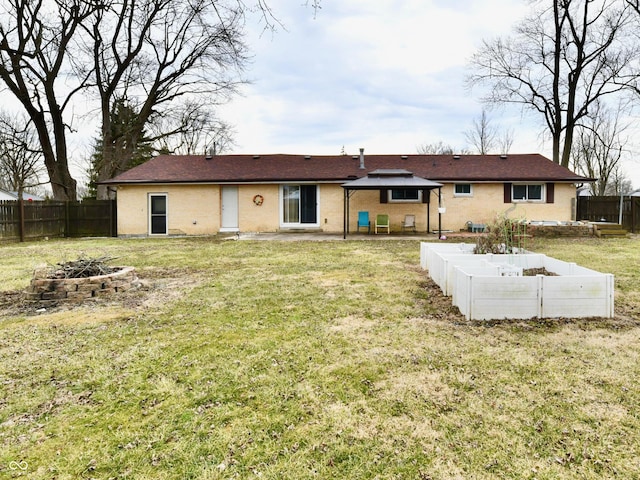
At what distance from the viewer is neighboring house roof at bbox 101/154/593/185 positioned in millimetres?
16016

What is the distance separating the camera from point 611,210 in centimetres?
1661

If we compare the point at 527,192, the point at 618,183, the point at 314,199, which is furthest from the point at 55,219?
the point at 618,183

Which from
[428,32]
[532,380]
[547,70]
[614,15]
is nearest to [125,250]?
[428,32]

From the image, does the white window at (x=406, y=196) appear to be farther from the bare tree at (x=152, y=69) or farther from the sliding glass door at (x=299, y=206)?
the bare tree at (x=152, y=69)

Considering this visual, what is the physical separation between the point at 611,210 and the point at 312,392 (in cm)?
1897

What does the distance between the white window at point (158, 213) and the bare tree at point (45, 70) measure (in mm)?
5797

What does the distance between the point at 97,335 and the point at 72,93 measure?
20.5m

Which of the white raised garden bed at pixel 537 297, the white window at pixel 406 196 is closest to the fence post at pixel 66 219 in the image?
the white window at pixel 406 196

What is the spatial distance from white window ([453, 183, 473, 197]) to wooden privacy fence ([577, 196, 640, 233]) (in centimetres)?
507

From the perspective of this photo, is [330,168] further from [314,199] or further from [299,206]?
[299,206]

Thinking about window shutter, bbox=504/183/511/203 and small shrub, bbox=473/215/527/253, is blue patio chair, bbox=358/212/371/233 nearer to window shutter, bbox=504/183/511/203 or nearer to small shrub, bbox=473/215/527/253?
window shutter, bbox=504/183/511/203

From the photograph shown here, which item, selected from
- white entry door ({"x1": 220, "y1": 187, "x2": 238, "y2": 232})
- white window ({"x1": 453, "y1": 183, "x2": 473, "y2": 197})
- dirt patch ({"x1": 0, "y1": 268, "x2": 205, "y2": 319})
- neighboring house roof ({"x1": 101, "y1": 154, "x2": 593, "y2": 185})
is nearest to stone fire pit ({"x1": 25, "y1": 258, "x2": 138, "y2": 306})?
dirt patch ({"x1": 0, "y1": 268, "x2": 205, "y2": 319})

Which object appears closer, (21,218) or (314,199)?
(21,218)

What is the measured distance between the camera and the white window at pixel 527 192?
16.2 meters
